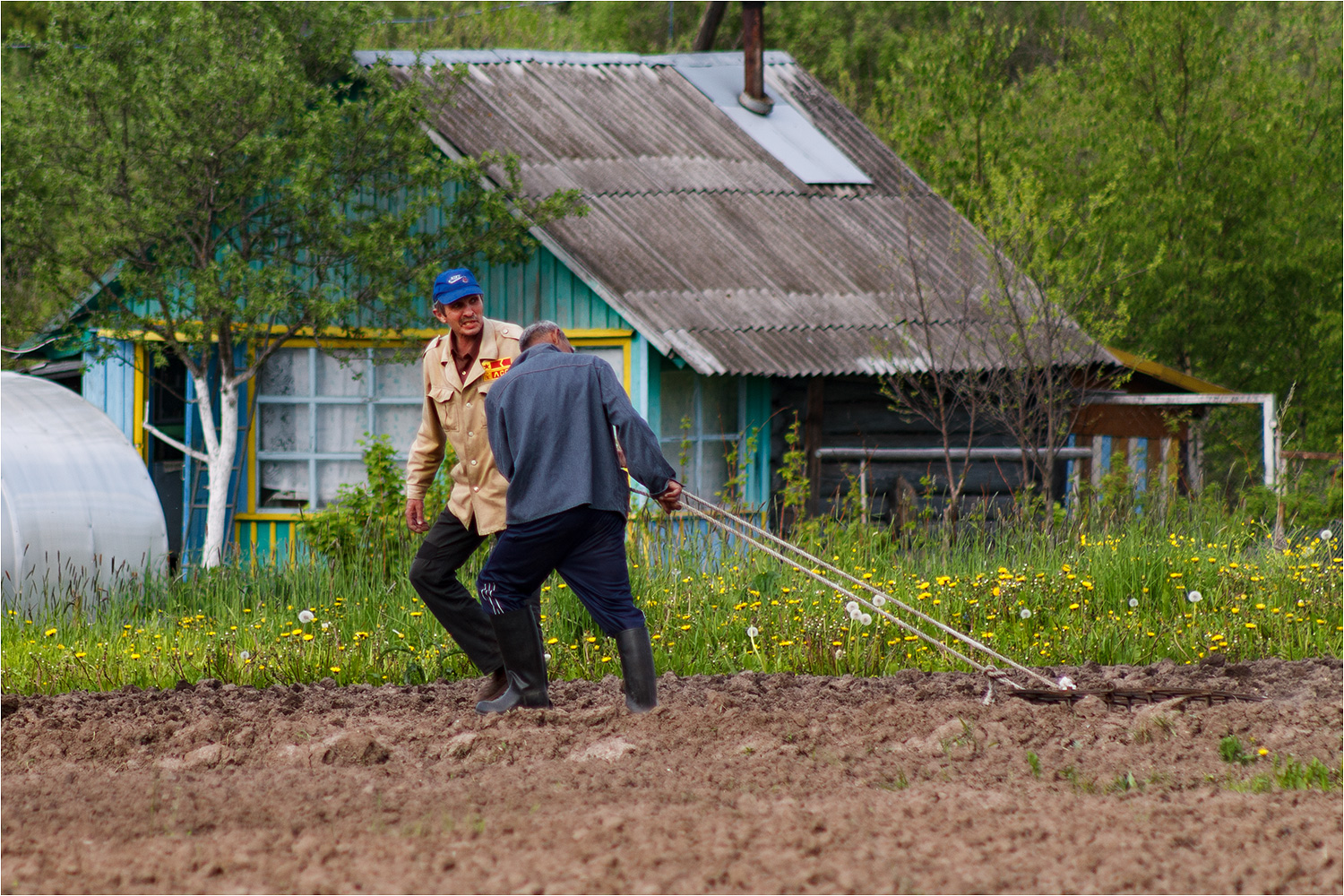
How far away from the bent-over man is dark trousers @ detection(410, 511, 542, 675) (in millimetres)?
309


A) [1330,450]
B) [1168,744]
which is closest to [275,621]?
[1168,744]

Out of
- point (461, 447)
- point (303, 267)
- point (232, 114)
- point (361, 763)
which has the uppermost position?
point (232, 114)

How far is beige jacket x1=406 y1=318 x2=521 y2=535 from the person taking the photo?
5125mm

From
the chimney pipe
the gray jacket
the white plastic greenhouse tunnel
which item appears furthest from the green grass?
the chimney pipe

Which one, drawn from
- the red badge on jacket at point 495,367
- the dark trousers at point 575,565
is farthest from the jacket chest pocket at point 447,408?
the dark trousers at point 575,565

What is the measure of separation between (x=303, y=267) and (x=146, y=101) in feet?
5.21

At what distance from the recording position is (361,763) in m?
4.29

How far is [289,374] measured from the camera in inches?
427

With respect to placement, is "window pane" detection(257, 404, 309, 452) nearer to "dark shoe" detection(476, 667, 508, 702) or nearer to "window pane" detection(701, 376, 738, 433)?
"window pane" detection(701, 376, 738, 433)

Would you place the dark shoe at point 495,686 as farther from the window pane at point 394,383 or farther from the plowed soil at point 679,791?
the window pane at point 394,383

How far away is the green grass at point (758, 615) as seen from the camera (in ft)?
19.2

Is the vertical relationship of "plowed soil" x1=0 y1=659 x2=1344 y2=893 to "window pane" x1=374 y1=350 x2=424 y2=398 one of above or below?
below

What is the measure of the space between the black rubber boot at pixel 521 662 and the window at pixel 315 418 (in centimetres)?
605

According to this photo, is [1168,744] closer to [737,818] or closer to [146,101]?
[737,818]
